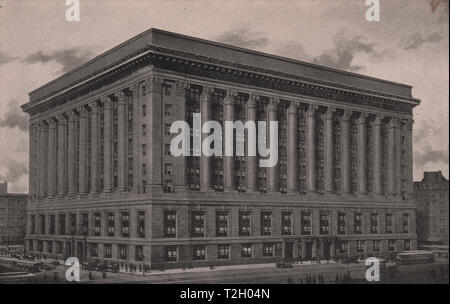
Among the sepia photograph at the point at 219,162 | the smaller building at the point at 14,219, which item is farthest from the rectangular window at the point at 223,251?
the smaller building at the point at 14,219

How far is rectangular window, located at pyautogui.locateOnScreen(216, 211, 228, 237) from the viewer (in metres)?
68.4

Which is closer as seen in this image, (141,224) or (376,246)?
(141,224)

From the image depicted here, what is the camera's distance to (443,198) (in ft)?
240

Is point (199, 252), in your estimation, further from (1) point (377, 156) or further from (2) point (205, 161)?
(1) point (377, 156)

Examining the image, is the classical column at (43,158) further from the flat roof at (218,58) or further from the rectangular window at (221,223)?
the rectangular window at (221,223)

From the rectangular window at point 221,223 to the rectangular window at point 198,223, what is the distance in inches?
77.4

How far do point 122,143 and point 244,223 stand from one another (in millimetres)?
15827

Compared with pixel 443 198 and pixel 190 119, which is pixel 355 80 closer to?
pixel 443 198

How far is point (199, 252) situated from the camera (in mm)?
66000

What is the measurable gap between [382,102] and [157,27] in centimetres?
3505

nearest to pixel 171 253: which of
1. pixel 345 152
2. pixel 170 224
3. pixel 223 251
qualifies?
pixel 170 224

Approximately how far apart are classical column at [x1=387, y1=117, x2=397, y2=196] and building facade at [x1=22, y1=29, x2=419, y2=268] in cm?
13

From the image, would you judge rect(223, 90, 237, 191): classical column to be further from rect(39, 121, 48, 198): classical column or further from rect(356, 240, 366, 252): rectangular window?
rect(39, 121, 48, 198): classical column
